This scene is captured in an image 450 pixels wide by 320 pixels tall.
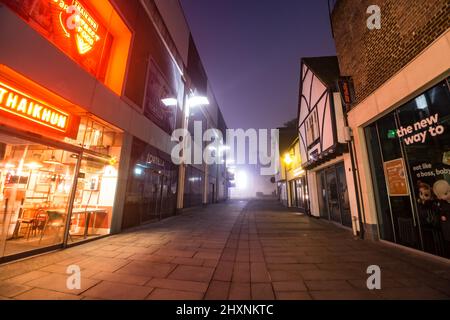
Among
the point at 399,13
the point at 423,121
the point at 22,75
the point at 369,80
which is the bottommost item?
the point at 423,121

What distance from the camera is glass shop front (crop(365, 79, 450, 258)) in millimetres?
3811

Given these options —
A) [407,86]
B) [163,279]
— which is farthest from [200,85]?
[163,279]

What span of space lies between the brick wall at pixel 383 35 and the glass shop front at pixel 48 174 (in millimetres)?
8673

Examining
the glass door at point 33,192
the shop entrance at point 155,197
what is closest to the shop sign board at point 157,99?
the shop entrance at point 155,197

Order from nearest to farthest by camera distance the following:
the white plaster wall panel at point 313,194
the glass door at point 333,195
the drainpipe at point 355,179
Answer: the drainpipe at point 355,179
the glass door at point 333,195
the white plaster wall panel at point 313,194

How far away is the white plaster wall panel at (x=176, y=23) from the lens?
1012cm

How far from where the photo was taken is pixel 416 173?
4.37 metres

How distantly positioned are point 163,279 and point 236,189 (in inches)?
1970

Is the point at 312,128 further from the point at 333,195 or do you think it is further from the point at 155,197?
the point at 155,197

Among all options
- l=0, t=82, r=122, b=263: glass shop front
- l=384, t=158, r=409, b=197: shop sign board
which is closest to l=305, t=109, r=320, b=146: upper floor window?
l=384, t=158, r=409, b=197: shop sign board

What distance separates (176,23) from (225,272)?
14119mm

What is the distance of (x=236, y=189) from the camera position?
52.4m

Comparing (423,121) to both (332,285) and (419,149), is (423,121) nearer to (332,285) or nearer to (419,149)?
(419,149)

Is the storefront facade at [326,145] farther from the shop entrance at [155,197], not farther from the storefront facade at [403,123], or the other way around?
the shop entrance at [155,197]
